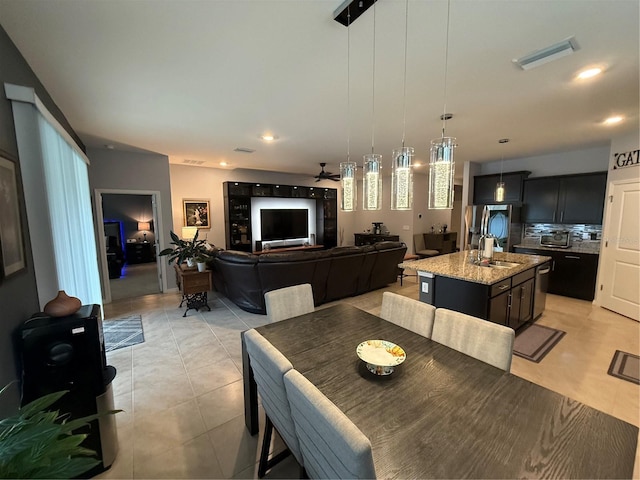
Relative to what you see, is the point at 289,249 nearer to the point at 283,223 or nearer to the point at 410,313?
→ the point at 283,223

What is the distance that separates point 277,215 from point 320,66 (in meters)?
5.55

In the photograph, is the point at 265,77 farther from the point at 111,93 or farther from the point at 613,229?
the point at 613,229

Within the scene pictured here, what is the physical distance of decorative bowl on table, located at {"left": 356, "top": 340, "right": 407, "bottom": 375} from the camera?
4.24 feet

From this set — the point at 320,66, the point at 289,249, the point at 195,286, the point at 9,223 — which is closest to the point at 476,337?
the point at 320,66

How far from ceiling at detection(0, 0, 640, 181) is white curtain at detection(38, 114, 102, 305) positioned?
53 centimetres

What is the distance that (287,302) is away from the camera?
2.18 m

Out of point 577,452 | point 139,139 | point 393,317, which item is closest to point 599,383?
point 393,317

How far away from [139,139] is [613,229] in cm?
716

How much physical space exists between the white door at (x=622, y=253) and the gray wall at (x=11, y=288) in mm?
6406

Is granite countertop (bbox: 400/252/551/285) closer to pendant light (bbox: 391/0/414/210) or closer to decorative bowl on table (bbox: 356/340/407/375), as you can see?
pendant light (bbox: 391/0/414/210)

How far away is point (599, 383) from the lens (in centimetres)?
239

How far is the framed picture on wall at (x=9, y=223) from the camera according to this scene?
147 centimetres

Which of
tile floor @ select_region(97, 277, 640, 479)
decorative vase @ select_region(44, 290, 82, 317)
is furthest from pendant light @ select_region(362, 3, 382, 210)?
decorative vase @ select_region(44, 290, 82, 317)

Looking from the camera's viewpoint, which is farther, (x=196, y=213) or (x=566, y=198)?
(x=196, y=213)
